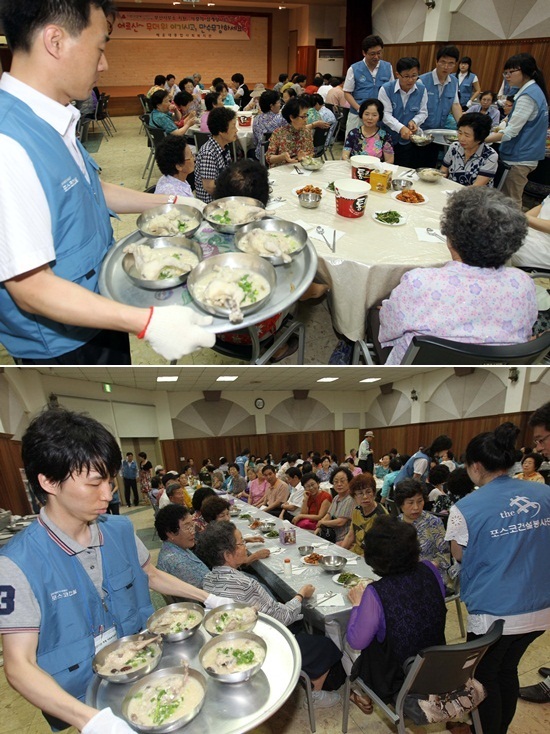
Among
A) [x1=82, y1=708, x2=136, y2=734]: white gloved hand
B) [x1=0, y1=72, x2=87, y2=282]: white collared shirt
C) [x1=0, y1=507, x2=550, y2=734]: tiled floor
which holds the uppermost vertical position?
[x1=0, y1=72, x2=87, y2=282]: white collared shirt

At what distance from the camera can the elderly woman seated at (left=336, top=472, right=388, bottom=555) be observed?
Result: 294cm

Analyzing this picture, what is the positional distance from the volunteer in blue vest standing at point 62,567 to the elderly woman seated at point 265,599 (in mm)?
703

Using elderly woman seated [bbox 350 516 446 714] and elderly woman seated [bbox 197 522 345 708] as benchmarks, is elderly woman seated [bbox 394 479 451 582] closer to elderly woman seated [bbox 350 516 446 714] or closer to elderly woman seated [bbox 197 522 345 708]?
elderly woman seated [bbox 197 522 345 708]

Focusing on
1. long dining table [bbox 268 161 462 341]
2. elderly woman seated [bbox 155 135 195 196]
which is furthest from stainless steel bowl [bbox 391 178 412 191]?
elderly woman seated [bbox 155 135 195 196]

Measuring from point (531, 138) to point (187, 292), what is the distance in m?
4.23

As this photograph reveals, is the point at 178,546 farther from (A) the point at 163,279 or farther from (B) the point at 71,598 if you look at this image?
(A) the point at 163,279

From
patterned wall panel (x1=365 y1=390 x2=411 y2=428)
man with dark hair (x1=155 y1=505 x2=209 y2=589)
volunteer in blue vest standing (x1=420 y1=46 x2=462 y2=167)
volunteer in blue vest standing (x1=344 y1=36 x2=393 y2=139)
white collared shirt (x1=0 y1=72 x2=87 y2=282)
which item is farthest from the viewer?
volunteer in blue vest standing (x1=344 y1=36 x2=393 y2=139)

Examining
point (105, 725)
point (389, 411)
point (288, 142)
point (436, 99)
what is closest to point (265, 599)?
point (105, 725)

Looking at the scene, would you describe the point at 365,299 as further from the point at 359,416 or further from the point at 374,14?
the point at 374,14

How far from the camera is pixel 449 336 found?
1796 millimetres

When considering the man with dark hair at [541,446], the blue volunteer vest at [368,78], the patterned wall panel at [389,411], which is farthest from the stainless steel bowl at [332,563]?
the blue volunteer vest at [368,78]

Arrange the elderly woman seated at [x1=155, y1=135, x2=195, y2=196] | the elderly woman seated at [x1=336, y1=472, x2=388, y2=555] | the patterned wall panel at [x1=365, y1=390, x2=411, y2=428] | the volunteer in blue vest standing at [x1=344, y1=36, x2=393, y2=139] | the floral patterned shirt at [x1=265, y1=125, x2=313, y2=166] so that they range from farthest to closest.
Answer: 1. the volunteer in blue vest standing at [x1=344, y1=36, x2=393, y2=139]
2. the floral patterned shirt at [x1=265, y1=125, x2=313, y2=166]
3. the elderly woman seated at [x1=155, y1=135, x2=195, y2=196]
4. the elderly woman seated at [x1=336, y1=472, x2=388, y2=555]
5. the patterned wall panel at [x1=365, y1=390, x2=411, y2=428]

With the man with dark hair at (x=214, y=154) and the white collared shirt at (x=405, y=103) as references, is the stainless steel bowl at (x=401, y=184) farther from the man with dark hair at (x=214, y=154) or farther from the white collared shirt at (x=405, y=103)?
the white collared shirt at (x=405, y=103)

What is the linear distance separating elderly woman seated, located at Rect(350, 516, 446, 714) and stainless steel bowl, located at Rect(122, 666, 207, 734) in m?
0.70
